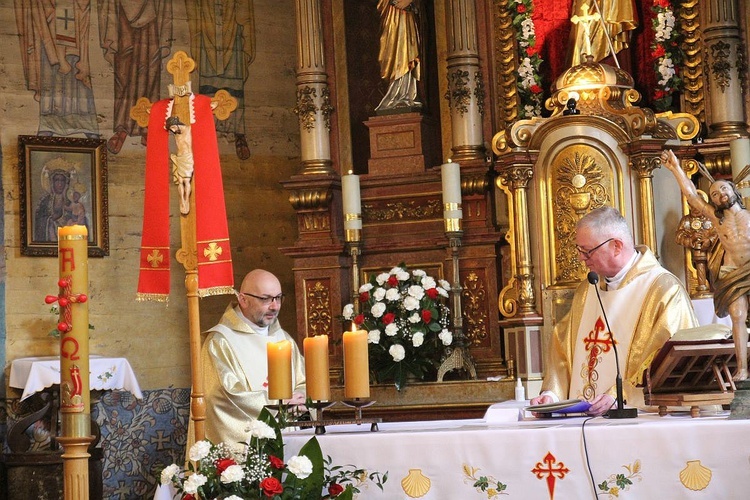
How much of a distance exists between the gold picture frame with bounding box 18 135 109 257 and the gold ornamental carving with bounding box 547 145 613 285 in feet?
12.8

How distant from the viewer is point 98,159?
33.8 ft

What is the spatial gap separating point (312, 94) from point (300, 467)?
5.70 meters

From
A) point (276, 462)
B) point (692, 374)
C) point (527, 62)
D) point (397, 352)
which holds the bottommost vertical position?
point (276, 462)

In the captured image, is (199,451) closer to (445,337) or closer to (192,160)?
(192,160)

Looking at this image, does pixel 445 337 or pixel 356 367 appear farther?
pixel 445 337

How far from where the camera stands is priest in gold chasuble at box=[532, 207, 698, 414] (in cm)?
564

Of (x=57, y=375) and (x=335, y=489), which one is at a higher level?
(x=57, y=375)

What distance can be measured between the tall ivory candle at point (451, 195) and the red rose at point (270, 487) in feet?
15.4

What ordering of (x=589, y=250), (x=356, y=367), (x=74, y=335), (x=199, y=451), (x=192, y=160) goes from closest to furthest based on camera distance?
1. (x=199, y=451)
2. (x=356, y=367)
3. (x=74, y=335)
4. (x=589, y=250)
5. (x=192, y=160)

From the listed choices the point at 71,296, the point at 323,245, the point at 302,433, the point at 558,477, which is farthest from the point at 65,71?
the point at 558,477

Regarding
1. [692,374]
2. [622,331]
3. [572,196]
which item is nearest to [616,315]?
[622,331]

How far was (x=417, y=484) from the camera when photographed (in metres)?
4.54

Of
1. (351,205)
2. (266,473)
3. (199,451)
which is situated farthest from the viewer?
(351,205)

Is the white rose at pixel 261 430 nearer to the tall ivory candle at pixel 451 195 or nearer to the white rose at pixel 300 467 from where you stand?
the white rose at pixel 300 467
